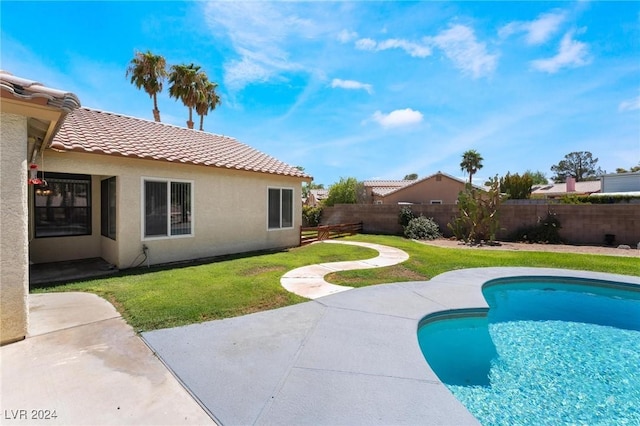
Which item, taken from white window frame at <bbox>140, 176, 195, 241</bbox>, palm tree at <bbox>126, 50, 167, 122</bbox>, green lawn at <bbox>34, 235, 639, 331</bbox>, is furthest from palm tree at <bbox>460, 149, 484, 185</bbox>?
white window frame at <bbox>140, 176, 195, 241</bbox>

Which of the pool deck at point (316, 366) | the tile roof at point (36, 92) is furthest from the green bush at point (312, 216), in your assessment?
the tile roof at point (36, 92)

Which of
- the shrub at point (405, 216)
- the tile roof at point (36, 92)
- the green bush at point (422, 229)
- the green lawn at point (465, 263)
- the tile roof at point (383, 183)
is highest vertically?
the tile roof at point (383, 183)

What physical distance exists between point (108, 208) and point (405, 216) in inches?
698

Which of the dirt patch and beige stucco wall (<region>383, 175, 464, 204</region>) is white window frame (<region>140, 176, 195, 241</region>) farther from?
beige stucco wall (<region>383, 175, 464, 204</region>)

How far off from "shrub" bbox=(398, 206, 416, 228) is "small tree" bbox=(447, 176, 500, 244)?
3560 millimetres

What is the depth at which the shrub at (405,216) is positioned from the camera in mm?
21172

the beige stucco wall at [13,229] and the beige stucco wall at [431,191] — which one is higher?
the beige stucco wall at [431,191]

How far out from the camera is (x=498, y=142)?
2503 centimetres

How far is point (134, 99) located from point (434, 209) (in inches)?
1083

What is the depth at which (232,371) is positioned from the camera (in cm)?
380

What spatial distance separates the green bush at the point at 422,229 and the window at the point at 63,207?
57.7 feet

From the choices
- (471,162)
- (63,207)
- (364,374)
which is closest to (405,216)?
(364,374)

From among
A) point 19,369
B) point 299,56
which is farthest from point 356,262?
point 299,56

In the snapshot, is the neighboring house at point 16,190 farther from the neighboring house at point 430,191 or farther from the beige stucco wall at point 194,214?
the neighboring house at point 430,191
